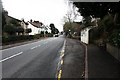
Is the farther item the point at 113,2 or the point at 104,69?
the point at 113,2

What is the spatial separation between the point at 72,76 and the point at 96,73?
106cm

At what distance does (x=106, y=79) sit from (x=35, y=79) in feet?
9.80

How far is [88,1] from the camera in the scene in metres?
15.4

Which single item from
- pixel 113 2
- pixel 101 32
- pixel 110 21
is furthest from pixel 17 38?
pixel 113 2

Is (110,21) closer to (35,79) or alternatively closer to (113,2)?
(113,2)

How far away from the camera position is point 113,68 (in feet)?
36.3

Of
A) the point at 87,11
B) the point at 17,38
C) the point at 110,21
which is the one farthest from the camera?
the point at 17,38

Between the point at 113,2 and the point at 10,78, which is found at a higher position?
the point at 113,2

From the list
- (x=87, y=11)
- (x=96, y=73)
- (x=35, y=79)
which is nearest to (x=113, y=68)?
(x=96, y=73)

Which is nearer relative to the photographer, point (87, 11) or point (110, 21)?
point (87, 11)

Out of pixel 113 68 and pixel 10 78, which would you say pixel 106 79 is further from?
pixel 10 78

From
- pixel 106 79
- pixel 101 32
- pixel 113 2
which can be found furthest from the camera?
pixel 101 32

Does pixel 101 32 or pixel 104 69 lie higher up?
pixel 101 32

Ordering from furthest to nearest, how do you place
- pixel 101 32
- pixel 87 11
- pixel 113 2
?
pixel 101 32
pixel 87 11
pixel 113 2
